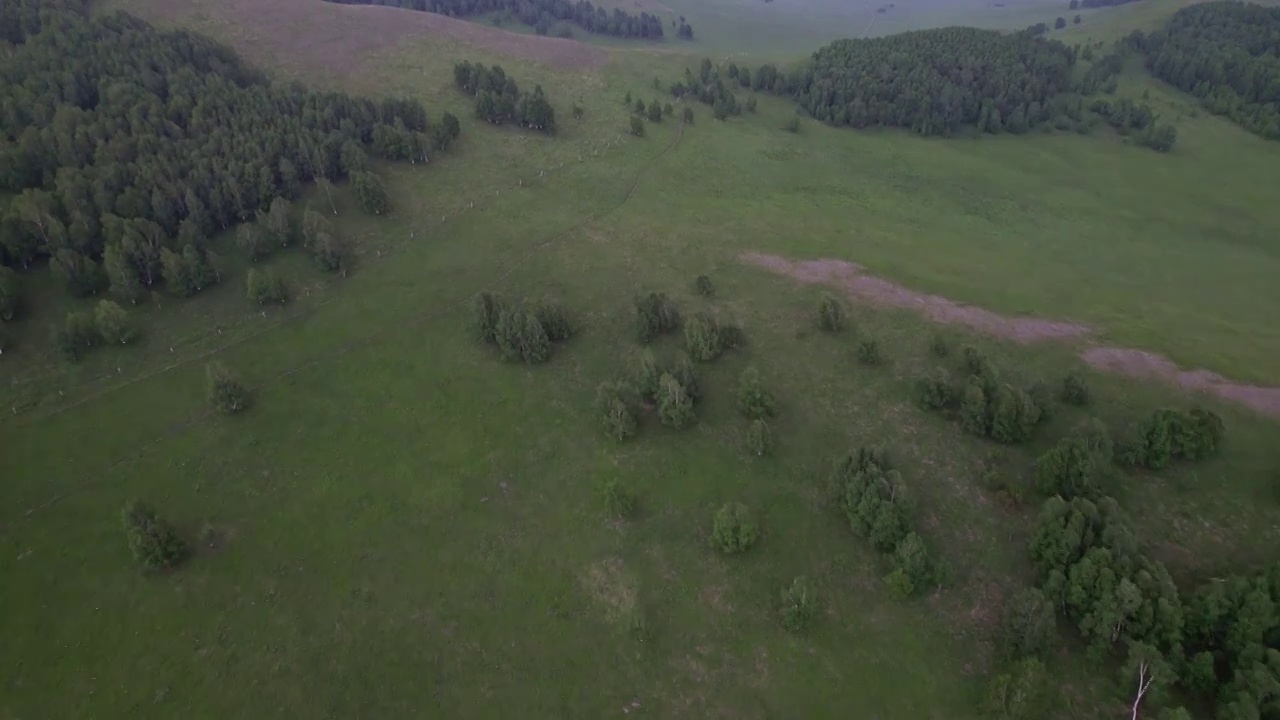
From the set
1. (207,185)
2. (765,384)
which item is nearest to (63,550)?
(207,185)

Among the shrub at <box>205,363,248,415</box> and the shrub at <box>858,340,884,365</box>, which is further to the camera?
the shrub at <box>858,340,884,365</box>

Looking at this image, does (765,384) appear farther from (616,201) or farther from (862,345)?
(616,201)

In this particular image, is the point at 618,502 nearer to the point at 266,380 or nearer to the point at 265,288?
the point at 266,380

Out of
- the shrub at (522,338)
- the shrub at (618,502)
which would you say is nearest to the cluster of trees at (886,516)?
the shrub at (618,502)

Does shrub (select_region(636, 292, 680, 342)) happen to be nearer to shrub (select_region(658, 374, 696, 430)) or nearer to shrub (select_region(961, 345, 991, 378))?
shrub (select_region(658, 374, 696, 430))

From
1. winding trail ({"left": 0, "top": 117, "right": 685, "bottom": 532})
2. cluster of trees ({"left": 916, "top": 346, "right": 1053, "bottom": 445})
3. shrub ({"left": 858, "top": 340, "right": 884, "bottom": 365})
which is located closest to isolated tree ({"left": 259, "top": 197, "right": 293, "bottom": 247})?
winding trail ({"left": 0, "top": 117, "right": 685, "bottom": 532})

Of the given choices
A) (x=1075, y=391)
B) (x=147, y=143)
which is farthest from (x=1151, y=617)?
(x=147, y=143)
